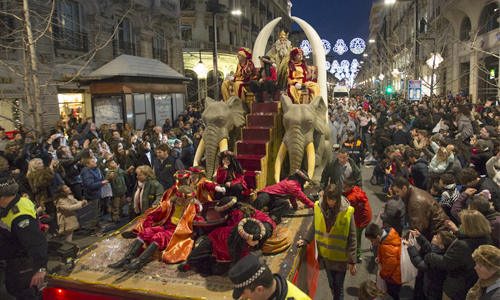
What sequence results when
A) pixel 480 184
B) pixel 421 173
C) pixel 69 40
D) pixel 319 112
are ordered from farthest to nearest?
pixel 69 40, pixel 319 112, pixel 421 173, pixel 480 184

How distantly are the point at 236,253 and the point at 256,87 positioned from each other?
5.18 m

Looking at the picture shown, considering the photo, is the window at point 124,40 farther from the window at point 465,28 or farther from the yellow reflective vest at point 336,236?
the window at point 465,28

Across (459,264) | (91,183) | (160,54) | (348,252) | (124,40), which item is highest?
(124,40)

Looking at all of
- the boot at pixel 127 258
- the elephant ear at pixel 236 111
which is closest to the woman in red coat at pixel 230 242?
the boot at pixel 127 258

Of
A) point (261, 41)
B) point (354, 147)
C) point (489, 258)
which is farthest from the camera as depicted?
point (354, 147)

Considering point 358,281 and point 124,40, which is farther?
point 124,40

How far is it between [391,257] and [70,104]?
52.3 feet

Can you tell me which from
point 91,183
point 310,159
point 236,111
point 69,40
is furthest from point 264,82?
point 69,40

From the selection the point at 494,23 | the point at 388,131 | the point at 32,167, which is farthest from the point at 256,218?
the point at 494,23

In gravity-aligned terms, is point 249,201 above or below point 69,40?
below

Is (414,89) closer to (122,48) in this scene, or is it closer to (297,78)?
(297,78)

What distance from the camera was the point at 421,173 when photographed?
705 cm

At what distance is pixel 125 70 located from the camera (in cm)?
1439

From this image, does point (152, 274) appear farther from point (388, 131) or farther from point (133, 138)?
point (388, 131)
